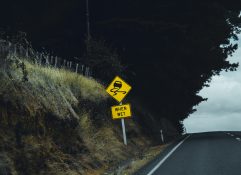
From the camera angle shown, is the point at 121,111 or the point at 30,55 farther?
the point at 30,55

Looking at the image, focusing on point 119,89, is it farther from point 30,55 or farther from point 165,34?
point 165,34

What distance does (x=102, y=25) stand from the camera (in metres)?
31.2

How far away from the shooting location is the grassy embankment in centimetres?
1177

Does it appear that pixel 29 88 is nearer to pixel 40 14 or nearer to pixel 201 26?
pixel 40 14

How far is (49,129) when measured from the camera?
1382cm

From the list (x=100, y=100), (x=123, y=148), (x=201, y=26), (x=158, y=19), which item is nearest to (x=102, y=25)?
(x=158, y=19)

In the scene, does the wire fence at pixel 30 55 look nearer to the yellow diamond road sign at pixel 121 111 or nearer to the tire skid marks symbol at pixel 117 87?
the tire skid marks symbol at pixel 117 87

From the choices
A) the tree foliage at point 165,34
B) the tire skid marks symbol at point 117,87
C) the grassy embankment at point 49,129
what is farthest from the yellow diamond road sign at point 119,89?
the tree foliage at point 165,34

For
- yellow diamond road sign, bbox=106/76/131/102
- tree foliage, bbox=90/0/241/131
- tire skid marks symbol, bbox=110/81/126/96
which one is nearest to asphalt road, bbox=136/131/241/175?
yellow diamond road sign, bbox=106/76/131/102

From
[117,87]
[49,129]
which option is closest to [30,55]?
[117,87]

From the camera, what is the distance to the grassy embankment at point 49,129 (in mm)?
11766

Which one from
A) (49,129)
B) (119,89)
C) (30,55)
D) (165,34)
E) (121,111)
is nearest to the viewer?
(49,129)

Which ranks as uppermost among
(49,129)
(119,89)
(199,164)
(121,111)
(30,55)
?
(30,55)

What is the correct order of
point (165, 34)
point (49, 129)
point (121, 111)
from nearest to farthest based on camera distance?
point (49, 129)
point (121, 111)
point (165, 34)
